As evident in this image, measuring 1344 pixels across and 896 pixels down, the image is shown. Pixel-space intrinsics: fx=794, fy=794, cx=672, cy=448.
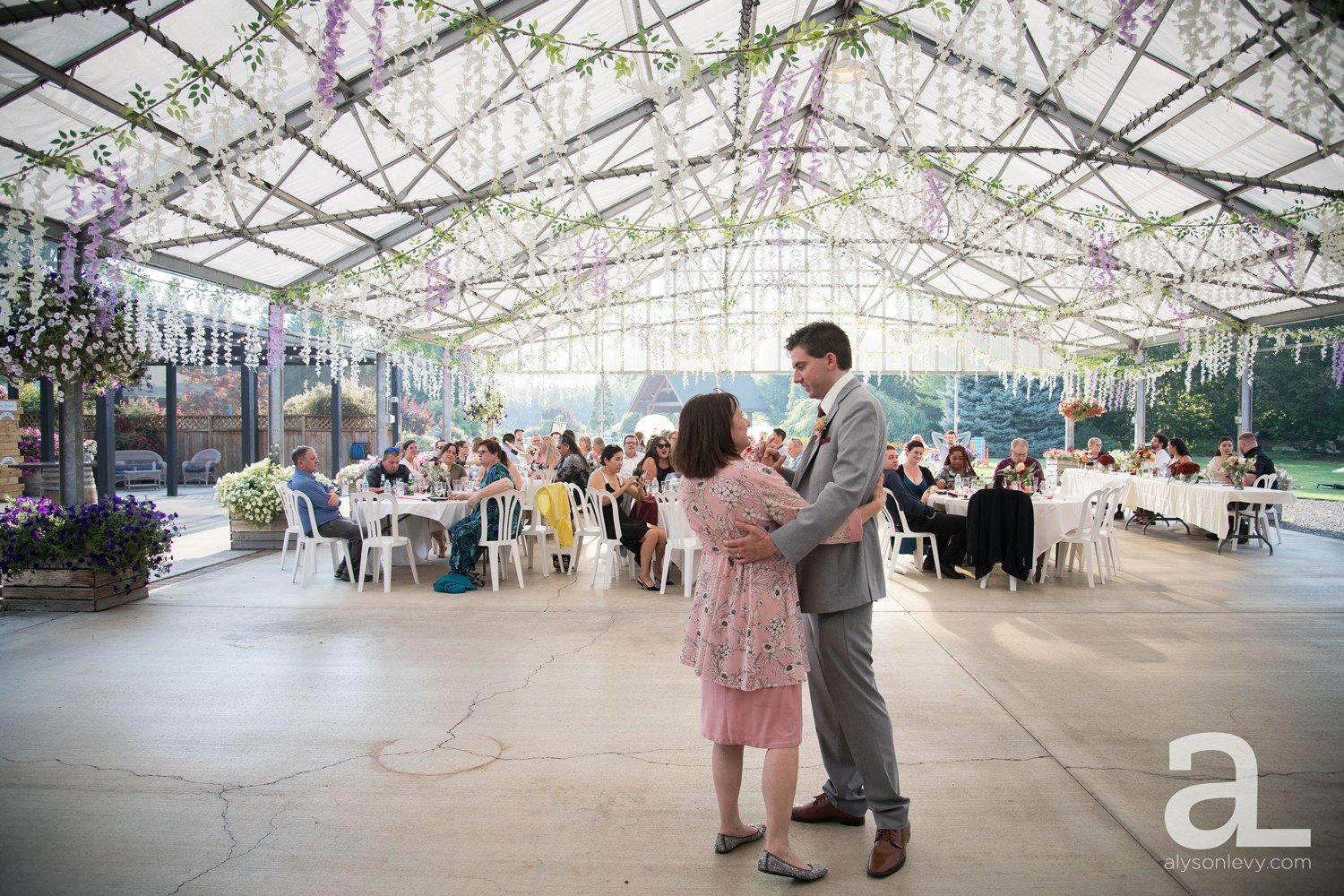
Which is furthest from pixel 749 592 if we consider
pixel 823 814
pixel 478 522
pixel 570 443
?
pixel 570 443

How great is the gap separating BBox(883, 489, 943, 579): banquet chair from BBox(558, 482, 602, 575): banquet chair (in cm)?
277

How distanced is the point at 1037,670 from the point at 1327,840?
1825 mm

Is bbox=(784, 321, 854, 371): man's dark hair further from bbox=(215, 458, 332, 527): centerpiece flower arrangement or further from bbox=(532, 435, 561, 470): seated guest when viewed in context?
bbox=(532, 435, 561, 470): seated guest

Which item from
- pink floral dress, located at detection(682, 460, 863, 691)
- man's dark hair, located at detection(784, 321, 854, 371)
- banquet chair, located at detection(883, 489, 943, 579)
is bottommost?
banquet chair, located at detection(883, 489, 943, 579)

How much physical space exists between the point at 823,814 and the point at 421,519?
6015 millimetres

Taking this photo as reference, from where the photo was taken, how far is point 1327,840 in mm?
2418

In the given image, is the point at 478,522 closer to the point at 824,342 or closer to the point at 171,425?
the point at 824,342

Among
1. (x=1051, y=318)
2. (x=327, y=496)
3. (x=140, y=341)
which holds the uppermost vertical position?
(x=1051, y=318)

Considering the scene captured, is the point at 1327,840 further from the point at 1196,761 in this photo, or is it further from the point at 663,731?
the point at 663,731

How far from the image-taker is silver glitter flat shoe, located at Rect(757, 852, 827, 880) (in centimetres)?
220

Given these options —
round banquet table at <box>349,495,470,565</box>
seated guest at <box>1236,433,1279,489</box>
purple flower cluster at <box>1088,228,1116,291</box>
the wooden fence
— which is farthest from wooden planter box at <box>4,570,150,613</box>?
the wooden fence

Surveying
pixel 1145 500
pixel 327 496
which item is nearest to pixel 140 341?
pixel 327 496

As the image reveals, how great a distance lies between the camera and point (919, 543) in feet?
24.5

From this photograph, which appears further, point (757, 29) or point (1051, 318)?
point (1051, 318)
